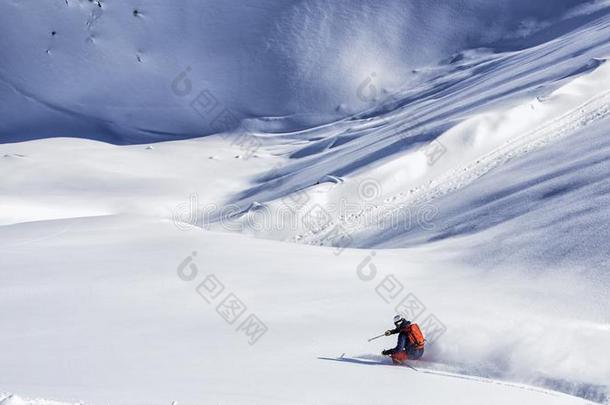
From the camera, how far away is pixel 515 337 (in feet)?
23.8

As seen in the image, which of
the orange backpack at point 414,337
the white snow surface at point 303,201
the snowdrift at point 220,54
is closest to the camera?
the white snow surface at point 303,201

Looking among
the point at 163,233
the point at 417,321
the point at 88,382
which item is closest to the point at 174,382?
the point at 88,382

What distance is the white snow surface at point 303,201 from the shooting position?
650cm

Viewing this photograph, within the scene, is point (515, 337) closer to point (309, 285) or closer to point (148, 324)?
point (309, 285)

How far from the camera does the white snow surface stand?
6.50 metres

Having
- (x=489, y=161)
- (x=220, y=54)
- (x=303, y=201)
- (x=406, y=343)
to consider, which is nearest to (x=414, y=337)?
(x=406, y=343)

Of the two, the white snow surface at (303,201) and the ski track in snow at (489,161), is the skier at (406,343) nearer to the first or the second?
the white snow surface at (303,201)

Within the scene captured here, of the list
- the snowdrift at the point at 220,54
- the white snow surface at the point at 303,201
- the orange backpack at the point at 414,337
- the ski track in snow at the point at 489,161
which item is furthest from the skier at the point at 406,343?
the snowdrift at the point at 220,54

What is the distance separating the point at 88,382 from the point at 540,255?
6.41 metres

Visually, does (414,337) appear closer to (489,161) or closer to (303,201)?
(303,201)

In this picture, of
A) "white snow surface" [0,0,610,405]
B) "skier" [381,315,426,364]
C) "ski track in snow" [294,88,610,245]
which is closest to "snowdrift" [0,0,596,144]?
"white snow surface" [0,0,610,405]

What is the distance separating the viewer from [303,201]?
48.6ft

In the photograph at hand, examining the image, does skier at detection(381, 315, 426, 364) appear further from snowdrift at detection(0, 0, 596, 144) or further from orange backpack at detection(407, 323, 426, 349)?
snowdrift at detection(0, 0, 596, 144)

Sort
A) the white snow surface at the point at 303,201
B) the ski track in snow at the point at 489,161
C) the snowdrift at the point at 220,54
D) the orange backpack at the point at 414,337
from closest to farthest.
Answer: the white snow surface at the point at 303,201 → the orange backpack at the point at 414,337 → the ski track in snow at the point at 489,161 → the snowdrift at the point at 220,54
